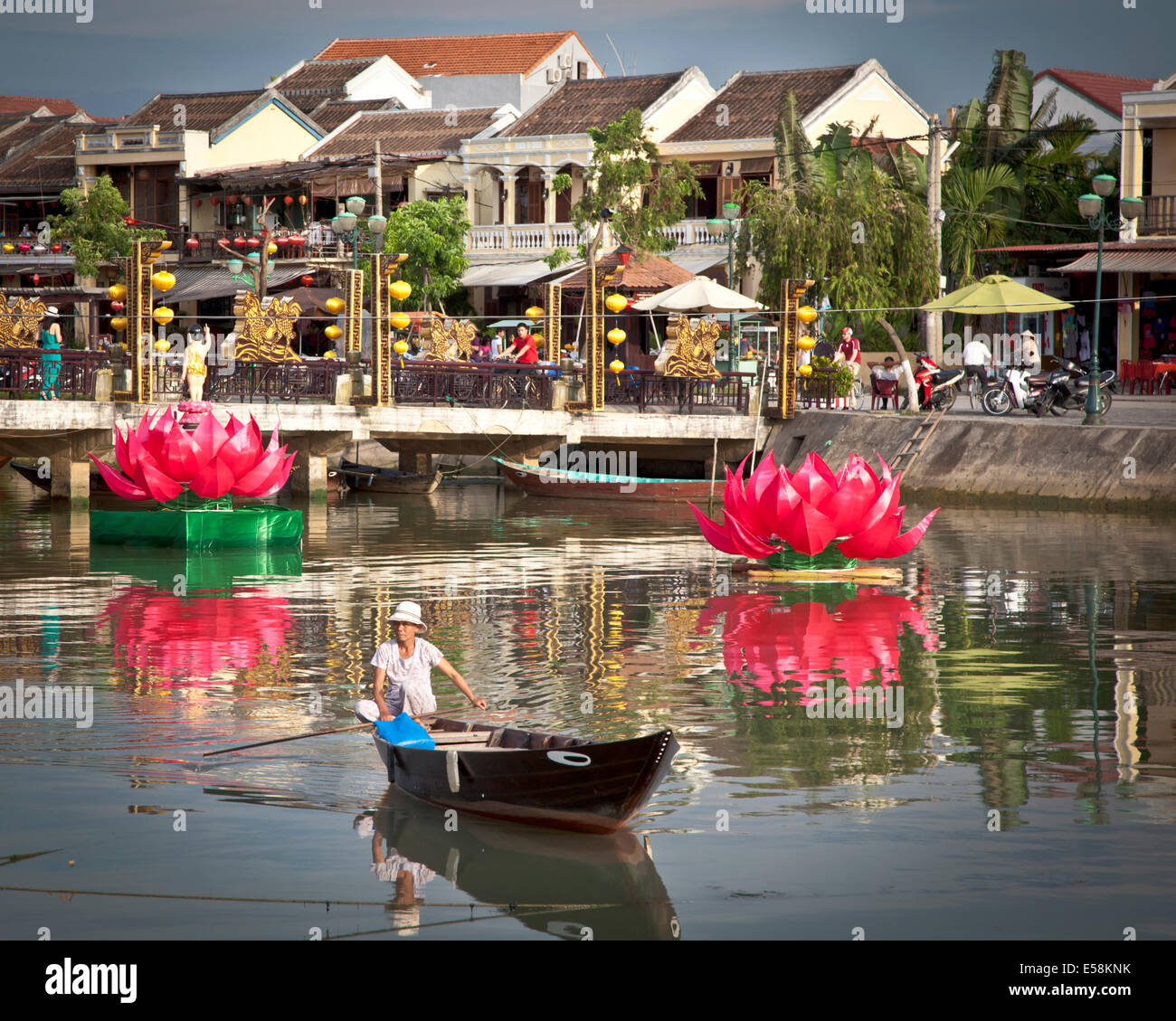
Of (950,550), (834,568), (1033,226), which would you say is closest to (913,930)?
(834,568)

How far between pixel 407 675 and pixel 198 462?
459 inches

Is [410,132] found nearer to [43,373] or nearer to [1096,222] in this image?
[43,373]

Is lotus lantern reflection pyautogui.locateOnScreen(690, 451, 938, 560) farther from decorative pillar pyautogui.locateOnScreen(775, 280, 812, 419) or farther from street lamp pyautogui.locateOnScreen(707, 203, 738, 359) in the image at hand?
street lamp pyautogui.locateOnScreen(707, 203, 738, 359)

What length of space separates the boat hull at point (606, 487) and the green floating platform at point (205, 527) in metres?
7.33

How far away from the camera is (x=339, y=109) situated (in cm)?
4831

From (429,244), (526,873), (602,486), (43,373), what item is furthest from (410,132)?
(526,873)

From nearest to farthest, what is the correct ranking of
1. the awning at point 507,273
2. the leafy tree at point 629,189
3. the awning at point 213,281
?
the leafy tree at point 629,189
the awning at point 507,273
the awning at point 213,281

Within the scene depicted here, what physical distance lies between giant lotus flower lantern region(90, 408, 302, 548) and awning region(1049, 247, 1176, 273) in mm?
18217

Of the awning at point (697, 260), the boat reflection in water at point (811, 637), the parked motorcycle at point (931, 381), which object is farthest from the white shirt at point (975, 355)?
the boat reflection in water at point (811, 637)

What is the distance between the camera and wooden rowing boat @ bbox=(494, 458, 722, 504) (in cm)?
2766

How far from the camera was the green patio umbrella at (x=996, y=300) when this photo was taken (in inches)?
1062

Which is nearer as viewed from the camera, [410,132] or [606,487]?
[606,487]

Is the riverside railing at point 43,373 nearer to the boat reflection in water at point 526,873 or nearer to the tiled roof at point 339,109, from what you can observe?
the boat reflection in water at point 526,873
